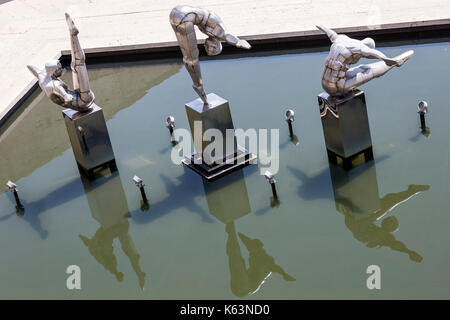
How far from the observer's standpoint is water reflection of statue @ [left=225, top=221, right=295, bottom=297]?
792 centimetres

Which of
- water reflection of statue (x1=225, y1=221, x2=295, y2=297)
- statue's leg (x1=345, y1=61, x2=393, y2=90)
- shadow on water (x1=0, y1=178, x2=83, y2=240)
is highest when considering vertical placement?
statue's leg (x1=345, y1=61, x2=393, y2=90)

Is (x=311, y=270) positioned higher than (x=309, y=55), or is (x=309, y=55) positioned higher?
(x=309, y=55)

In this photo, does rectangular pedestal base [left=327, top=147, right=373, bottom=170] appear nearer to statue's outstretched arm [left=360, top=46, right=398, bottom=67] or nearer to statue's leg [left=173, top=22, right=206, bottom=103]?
statue's outstretched arm [left=360, top=46, right=398, bottom=67]

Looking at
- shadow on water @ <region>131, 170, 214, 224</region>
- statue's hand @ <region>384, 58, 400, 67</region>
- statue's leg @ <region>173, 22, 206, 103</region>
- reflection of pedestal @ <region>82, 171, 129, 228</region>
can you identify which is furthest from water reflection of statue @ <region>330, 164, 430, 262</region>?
reflection of pedestal @ <region>82, 171, 129, 228</region>

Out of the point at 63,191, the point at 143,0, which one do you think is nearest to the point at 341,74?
the point at 63,191

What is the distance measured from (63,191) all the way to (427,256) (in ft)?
15.4

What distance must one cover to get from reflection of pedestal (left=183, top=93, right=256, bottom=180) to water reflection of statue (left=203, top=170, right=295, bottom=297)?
0.14 metres

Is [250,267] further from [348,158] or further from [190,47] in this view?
[190,47]

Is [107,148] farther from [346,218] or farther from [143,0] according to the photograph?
Result: [143,0]

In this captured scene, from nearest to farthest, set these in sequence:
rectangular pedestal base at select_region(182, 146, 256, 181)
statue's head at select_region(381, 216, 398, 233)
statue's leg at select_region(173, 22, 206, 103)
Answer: statue's head at select_region(381, 216, 398, 233) → statue's leg at select_region(173, 22, 206, 103) → rectangular pedestal base at select_region(182, 146, 256, 181)

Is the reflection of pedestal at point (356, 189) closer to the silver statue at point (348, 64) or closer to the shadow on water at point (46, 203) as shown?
the silver statue at point (348, 64)

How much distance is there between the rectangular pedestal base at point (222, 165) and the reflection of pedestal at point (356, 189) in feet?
3.54

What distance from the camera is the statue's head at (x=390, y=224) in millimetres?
8327
